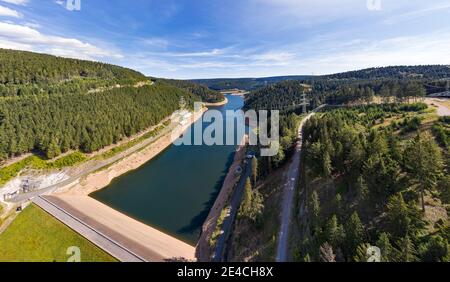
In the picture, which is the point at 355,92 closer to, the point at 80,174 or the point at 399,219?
the point at 399,219

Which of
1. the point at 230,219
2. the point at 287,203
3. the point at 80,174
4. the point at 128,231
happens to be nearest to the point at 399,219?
the point at 287,203

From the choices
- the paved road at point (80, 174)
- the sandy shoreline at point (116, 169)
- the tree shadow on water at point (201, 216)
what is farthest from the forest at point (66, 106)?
the tree shadow on water at point (201, 216)

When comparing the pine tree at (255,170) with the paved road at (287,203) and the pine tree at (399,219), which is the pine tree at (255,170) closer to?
the paved road at (287,203)

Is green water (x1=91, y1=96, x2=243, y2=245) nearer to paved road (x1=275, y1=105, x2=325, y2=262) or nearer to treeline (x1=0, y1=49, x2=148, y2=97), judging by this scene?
paved road (x1=275, y1=105, x2=325, y2=262)

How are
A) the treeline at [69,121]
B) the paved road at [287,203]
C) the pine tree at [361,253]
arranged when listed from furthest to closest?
the treeline at [69,121] → the paved road at [287,203] → the pine tree at [361,253]

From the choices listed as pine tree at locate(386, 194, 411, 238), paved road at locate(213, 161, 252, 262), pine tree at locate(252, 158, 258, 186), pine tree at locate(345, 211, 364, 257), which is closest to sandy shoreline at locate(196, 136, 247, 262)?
paved road at locate(213, 161, 252, 262)

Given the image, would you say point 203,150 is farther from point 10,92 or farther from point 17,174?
point 10,92
